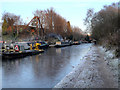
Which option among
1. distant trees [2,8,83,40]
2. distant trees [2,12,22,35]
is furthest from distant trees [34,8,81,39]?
distant trees [2,12,22,35]

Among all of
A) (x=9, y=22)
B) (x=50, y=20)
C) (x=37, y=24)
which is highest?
(x=50, y=20)

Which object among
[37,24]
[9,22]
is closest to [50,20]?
[37,24]

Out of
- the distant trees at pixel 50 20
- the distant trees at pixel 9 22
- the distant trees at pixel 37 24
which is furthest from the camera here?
the distant trees at pixel 50 20

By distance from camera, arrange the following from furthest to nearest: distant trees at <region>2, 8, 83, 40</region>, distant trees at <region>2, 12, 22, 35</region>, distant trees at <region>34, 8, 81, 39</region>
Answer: distant trees at <region>34, 8, 81, 39</region> < distant trees at <region>2, 8, 83, 40</region> < distant trees at <region>2, 12, 22, 35</region>

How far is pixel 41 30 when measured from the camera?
50375 mm

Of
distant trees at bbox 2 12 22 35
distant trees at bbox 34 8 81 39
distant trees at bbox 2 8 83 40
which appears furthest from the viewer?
distant trees at bbox 34 8 81 39

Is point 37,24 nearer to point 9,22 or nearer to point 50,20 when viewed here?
point 50,20

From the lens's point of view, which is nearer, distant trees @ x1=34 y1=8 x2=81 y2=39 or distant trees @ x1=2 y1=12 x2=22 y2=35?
distant trees @ x1=2 y1=12 x2=22 y2=35

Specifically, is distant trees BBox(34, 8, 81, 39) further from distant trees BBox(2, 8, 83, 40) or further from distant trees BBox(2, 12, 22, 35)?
distant trees BBox(2, 12, 22, 35)

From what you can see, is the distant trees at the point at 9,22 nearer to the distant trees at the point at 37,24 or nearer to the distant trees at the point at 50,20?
the distant trees at the point at 37,24

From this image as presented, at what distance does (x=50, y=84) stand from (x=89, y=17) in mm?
38112

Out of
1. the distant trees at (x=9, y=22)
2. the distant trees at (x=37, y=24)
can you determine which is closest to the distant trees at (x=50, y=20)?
the distant trees at (x=37, y=24)

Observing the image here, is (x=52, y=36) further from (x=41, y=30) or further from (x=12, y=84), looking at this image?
(x=12, y=84)

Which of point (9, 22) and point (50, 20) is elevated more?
point (50, 20)
